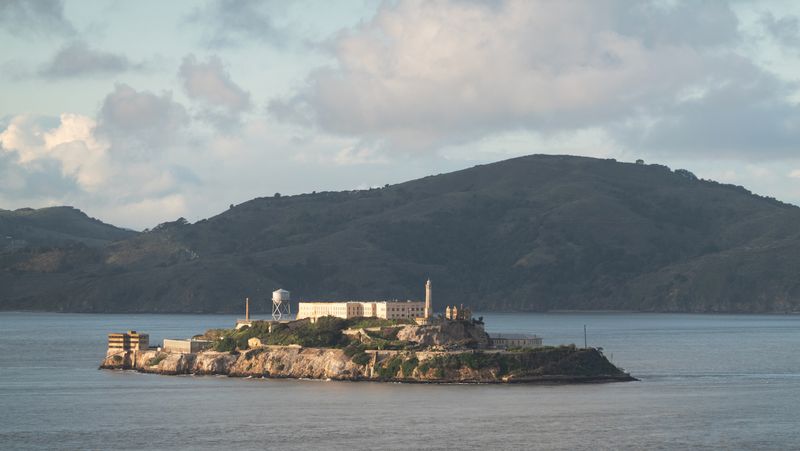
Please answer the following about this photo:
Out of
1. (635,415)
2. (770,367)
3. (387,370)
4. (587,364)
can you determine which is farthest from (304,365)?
(770,367)

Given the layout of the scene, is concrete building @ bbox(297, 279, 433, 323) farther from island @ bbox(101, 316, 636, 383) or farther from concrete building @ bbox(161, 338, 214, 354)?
concrete building @ bbox(161, 338, 214, 354)

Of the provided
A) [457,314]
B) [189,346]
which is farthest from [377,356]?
[189,346]

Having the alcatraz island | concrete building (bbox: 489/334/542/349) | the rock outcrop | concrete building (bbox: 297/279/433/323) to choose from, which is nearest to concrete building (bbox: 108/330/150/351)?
the alcatraz island

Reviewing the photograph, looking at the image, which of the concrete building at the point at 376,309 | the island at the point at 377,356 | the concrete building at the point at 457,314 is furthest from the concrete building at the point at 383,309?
the island at the point at 377,356

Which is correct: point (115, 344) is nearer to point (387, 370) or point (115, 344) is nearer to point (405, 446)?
point (387, 370)

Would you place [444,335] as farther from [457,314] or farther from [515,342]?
[515,342]

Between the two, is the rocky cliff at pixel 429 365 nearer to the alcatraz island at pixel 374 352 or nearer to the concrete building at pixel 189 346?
the alcatraz island at pixel 374 352
